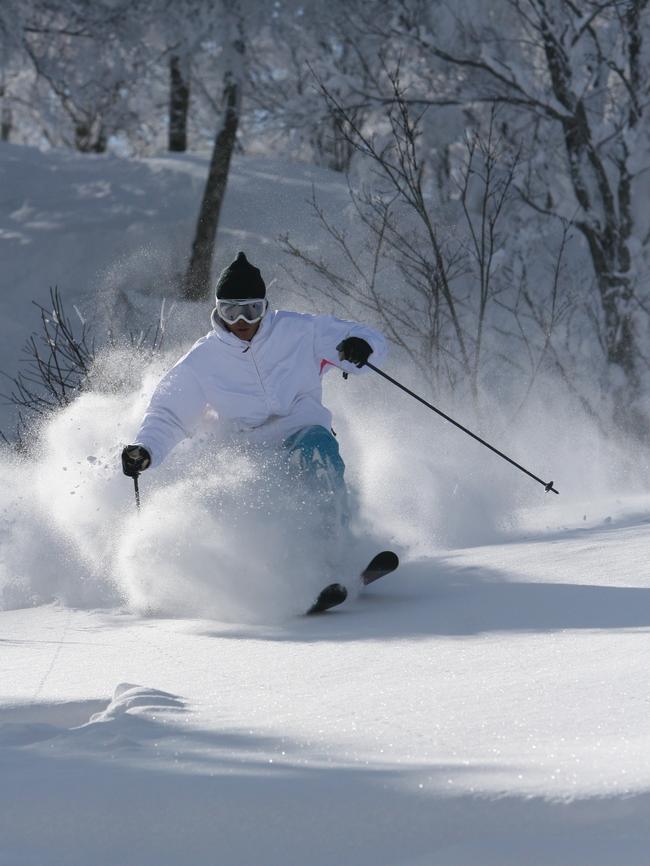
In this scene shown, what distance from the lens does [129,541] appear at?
18.1 ft

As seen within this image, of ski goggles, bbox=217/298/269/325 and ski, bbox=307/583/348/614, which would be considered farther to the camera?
ski goggles, bbox=217/298/269/325

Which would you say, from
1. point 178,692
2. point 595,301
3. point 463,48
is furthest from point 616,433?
point 178,692

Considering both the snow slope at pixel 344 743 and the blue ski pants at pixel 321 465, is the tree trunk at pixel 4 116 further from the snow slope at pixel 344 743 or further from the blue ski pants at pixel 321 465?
the snow slope at pixel 344 743

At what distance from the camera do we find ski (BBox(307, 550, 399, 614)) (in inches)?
195

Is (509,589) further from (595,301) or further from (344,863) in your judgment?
(595,301)

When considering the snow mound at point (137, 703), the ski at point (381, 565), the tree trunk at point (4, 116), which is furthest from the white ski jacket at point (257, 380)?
the tree trunk at point (4, 116)

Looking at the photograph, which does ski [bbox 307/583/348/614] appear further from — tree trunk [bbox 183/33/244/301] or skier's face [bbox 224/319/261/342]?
tree trunk [bbox 183/33/244/301]

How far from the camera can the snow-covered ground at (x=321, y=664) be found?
215 cm

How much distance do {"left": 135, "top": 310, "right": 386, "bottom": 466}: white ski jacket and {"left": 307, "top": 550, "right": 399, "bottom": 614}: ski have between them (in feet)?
2.58

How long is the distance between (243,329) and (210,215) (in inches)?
486

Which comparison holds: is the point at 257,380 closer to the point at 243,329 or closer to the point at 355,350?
the point at 243,329

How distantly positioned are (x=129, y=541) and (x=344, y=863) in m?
3.58

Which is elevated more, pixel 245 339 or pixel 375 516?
pixel 245 339

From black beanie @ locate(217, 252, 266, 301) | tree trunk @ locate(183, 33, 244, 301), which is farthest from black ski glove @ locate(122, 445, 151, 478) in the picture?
tree trunk @ locate(183, 33, 244, 301)
